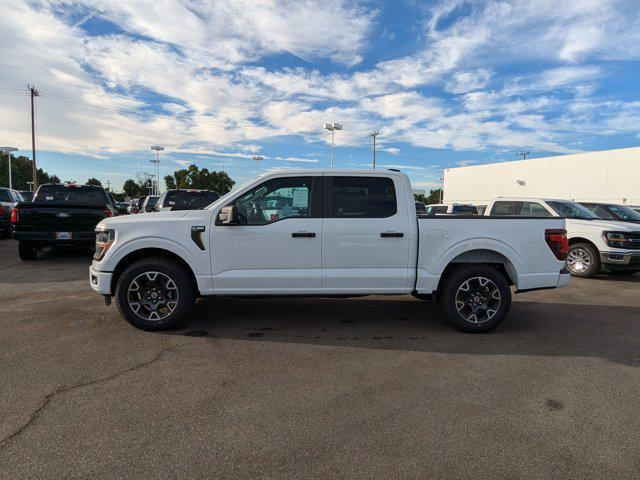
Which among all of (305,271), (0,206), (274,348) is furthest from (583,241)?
(0,206)

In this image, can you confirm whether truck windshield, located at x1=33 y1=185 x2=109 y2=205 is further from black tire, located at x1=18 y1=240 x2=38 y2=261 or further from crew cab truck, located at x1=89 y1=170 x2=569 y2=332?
crew cab truck, located at x1=89 y1=170 x2=569 y2=332

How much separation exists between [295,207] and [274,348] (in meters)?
1.64

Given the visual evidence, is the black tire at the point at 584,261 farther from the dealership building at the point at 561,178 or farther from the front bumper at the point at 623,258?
the dealership building at the point at 561,178

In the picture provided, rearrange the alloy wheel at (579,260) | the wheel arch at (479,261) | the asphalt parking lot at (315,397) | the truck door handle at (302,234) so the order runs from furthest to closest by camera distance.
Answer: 1. the alloy wheel at (579,260)
2. the wheel arch at (479,261)
3. the truck door handle at (302,234)
4. the asphalt parking lot at (315,397)

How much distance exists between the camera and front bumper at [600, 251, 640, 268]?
864cm

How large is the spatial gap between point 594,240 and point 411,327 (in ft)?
19.7

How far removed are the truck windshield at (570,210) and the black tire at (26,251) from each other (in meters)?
12.4

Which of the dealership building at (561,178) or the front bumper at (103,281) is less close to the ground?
the dealership building at (561,178)

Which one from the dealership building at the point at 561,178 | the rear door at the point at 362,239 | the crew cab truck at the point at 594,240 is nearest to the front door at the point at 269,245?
the rear door at the point at 362,239

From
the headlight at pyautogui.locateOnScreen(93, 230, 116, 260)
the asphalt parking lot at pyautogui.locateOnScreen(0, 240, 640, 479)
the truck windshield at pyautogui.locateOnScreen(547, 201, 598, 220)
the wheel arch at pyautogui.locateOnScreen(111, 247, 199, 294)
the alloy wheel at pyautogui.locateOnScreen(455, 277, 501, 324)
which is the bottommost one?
the asphalt parking lot at pyautogui.locateOnScreen(0, 240, 640, 479)

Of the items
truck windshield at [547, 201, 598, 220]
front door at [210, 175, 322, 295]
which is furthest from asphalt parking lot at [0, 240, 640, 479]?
truck windshield at [547, 201, 598, 220]

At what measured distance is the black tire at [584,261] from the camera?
902cm

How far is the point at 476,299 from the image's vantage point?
16.8 feet

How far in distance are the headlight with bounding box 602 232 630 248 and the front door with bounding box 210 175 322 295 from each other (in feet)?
23.3
